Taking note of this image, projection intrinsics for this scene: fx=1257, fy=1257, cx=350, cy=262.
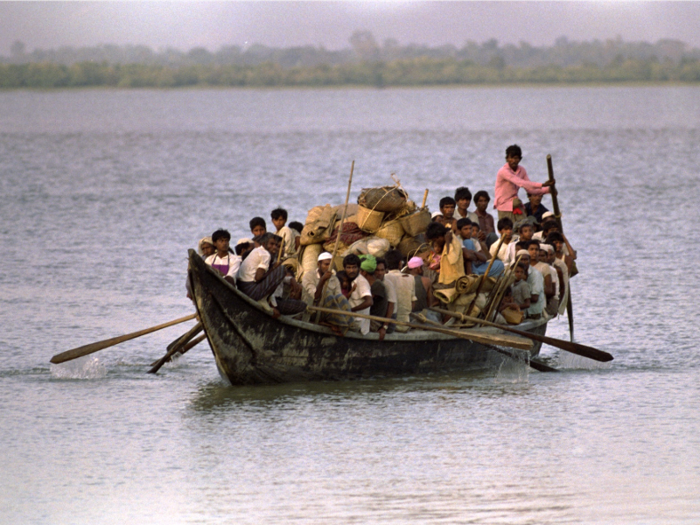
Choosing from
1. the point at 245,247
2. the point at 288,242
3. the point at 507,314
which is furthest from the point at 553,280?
the point at 245,247

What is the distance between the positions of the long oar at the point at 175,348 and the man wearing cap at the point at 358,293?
56.0 inches

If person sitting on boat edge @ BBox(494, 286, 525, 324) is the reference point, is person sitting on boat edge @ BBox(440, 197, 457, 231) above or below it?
above

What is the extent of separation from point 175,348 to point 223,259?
142 centimetres

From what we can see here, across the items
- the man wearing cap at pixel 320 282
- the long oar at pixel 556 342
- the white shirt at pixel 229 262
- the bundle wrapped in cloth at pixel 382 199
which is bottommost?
the long oar at pixel 556 342

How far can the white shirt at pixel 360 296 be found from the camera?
10906mm

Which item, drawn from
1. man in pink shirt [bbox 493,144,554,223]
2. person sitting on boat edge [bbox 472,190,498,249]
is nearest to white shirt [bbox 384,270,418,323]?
person sitting on boat edge [bbox 472,190,498,249]

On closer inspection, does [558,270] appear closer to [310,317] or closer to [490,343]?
[490,343]

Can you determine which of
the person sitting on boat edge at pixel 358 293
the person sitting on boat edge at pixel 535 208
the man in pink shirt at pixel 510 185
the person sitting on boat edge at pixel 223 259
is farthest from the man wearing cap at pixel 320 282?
the person sitting on boat edge at pixel 535 208

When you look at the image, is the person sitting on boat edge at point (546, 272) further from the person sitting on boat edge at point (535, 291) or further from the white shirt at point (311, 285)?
the white shirt at point (311, 285)

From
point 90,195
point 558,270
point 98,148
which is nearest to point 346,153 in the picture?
point 98,148

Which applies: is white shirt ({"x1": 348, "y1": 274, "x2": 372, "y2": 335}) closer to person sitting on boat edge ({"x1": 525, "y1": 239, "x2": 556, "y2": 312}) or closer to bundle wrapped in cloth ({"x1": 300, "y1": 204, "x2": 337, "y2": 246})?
bundle wrapped in cloth ({"x1": 300, "y1": 204, "x2": 337, "y2": 246})

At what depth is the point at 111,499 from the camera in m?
8.48

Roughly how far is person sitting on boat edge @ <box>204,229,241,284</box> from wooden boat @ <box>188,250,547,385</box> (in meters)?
0.35

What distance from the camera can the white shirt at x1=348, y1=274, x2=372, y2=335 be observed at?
429 inches
